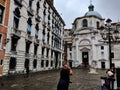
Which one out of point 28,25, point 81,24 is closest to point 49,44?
point 28,25

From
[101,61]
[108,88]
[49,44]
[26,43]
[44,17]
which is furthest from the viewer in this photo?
[101,61]

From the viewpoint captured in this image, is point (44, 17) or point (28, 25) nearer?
point (28, 25)

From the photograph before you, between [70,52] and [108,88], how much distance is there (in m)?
44.1

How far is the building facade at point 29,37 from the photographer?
17.3 m

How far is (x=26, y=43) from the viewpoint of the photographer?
69.3 feet

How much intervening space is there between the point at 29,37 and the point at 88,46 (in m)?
30.6

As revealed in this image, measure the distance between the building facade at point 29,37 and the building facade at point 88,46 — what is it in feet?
63.7

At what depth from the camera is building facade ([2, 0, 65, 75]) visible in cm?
1726

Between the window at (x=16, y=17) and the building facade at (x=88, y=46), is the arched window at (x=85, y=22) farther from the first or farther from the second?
the window at (x=16, y=17)

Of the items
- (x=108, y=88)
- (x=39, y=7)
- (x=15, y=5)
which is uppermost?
(x=39, y=7)

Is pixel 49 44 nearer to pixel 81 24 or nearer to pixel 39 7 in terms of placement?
pixel 39 7

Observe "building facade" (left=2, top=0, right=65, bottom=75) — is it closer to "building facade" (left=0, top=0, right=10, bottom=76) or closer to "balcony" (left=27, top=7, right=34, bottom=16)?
"balcony" (left=27, top=7, right=34, bottom=16)

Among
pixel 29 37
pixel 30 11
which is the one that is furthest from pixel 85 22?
pixel 29 37

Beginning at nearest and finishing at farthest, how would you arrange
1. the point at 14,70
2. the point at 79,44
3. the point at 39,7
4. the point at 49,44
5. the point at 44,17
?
the point at 14,70
the point at 39,7
the point at 44,17
the point at 49,44
the point at 79,44
